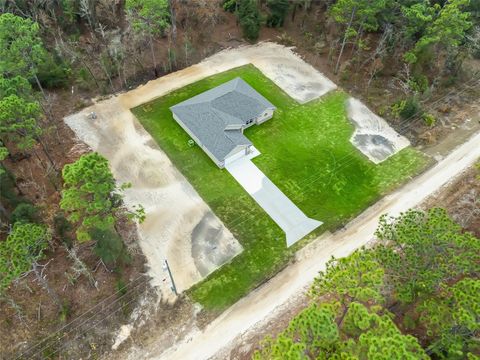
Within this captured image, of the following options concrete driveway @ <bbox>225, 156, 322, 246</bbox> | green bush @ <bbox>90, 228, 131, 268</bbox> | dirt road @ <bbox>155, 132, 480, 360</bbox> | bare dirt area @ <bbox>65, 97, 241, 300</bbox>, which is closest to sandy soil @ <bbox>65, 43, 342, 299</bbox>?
bare dirt area @ <bbox>65, 97, 241, 300</bbox>

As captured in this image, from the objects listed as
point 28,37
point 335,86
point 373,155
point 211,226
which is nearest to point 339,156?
point 373,155

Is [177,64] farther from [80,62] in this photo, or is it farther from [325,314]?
[325,314]

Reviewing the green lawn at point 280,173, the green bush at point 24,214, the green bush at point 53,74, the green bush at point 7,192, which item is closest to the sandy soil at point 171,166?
the green lawn at point 280,173

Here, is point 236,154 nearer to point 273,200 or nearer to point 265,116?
point 273,200

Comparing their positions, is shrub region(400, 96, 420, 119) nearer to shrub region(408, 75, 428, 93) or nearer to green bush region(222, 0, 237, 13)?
shrub region(408, 75, 428, 93)

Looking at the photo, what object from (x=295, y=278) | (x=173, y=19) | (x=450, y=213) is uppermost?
(x=173, y=19)

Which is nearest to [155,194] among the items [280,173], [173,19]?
[280,173]
